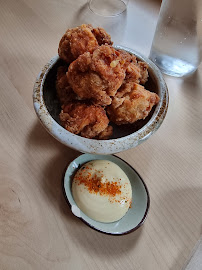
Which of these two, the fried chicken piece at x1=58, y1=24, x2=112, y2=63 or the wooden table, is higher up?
the fried chicken piece at x1=58, y1=24, x2=112, y2=63

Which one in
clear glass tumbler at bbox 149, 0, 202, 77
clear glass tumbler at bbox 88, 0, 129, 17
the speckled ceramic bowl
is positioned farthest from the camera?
clear glass tumbler at bbox 88, 0, 129, 17

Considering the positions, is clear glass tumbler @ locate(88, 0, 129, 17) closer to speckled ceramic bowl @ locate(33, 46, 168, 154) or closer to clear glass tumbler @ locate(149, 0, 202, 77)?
clear glass tumbler @ locate(149, 0, 202, 77)

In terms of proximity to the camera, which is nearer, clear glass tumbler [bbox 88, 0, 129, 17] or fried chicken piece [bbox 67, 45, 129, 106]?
fried chicken piece [bbox 67, 45, 129, 106]

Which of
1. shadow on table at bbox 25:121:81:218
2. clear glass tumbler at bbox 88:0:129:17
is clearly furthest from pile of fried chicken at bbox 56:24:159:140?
clear glass tumbler at bbox 88:0:129:17

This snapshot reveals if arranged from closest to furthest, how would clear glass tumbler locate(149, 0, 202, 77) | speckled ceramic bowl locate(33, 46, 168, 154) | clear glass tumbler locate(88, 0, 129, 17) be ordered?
speckled ceramic bowl locate(33, 46, 168, 154)
clear glass tumbler locate(149, 0, 202, 77)
clear glass tumbler locate(88, 0, 129, 17)

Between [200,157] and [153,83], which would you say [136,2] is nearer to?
[153,83]

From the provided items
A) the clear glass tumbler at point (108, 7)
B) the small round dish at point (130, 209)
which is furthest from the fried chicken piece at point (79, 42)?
the clear glass tumbler at point (108, 7)

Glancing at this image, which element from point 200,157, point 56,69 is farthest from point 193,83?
point 56,69
